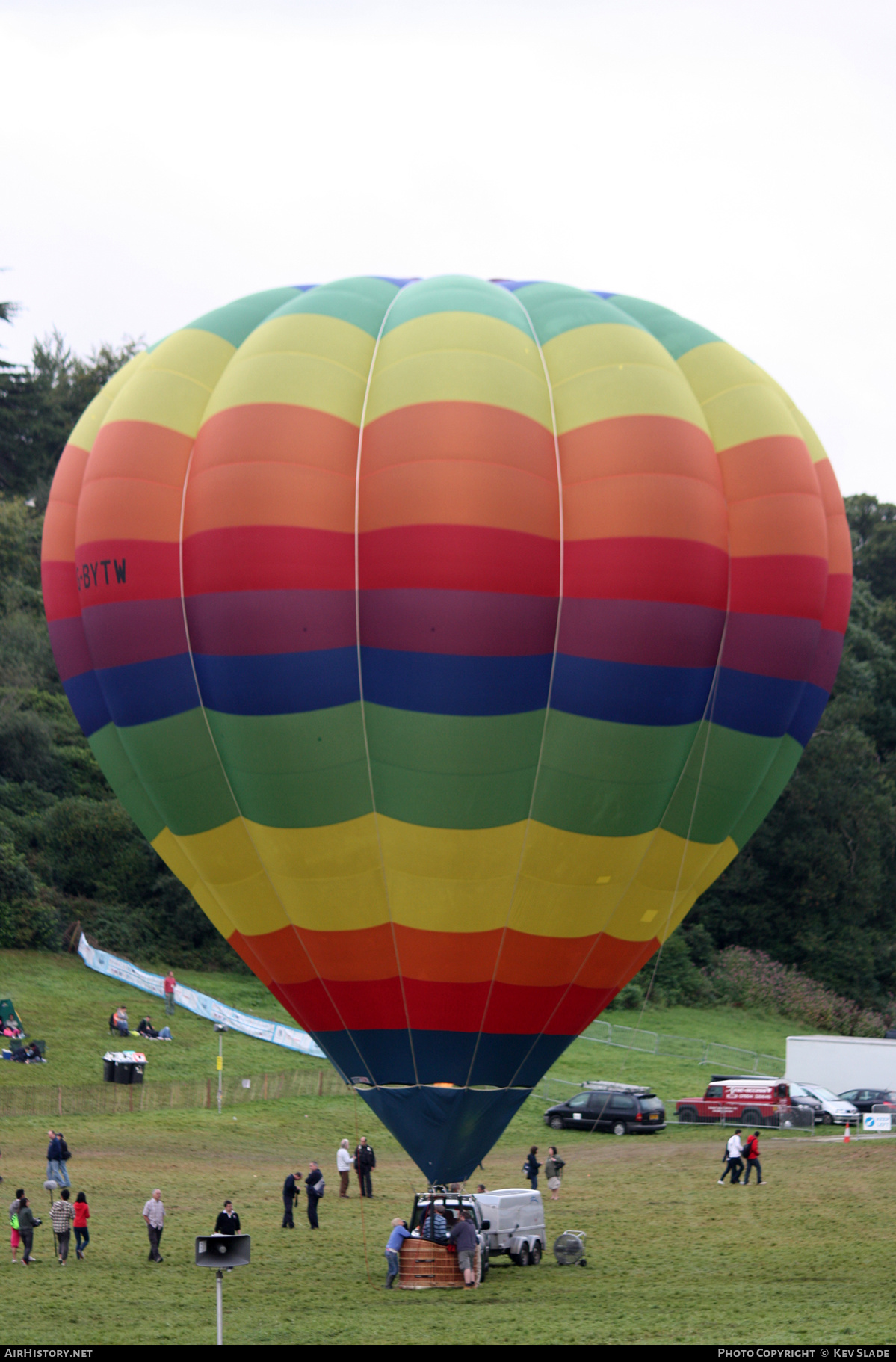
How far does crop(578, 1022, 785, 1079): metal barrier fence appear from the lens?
4650 cm

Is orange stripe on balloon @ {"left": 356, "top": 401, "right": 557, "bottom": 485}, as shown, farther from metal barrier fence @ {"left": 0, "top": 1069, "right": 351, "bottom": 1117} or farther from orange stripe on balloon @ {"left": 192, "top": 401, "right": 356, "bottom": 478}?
metal barrier fence @ {"left": 0, "top": 1069, "right": 351, "bottom": 1117}

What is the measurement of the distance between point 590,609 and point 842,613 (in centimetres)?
521

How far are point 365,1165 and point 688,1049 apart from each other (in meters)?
A: 22.6

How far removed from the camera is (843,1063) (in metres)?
39.5

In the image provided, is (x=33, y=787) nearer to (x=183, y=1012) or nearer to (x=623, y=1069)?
(x=183, y=1012)

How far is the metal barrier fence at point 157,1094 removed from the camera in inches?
1362

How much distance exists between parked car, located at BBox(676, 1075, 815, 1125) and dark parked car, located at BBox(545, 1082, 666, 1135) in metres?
1.00


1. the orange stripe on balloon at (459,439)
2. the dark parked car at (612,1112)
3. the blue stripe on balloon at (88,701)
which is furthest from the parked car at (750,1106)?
the orange stripe on balloon at (459,439)

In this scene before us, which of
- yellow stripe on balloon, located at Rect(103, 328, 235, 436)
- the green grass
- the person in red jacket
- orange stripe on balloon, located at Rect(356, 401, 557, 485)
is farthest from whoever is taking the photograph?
the green grass

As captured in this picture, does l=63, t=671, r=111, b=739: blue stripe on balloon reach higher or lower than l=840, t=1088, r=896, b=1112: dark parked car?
higher

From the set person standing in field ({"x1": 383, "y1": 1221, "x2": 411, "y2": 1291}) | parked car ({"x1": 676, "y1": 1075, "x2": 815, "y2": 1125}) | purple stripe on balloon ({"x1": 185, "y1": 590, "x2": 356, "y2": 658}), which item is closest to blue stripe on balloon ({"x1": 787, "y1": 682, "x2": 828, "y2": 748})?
purple stripe on balloon ({"x1": 185, "y1": 590, "x2": 356, "y2": 658})

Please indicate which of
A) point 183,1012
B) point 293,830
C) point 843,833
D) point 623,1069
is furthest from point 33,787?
point 293,830

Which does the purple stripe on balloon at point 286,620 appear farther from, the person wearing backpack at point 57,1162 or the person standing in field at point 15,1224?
the person wearing backpack at point 57,1162

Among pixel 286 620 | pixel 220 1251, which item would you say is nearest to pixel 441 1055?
pixel 220 1251
